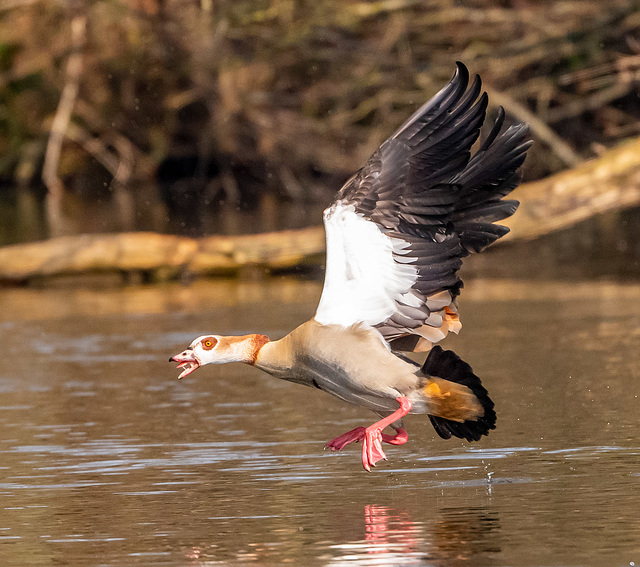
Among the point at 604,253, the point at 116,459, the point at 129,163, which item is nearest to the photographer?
the point at 116,459

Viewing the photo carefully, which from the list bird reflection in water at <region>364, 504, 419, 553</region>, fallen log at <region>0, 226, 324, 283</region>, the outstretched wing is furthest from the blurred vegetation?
bird reflection in water at <region>364, 504, 419, 553</region>

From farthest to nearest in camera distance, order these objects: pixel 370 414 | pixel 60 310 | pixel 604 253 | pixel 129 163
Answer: pixel 129 163, pixel 604 253, pixel 60 310, pixel 370 414

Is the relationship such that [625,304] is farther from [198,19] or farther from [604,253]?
[198,19]

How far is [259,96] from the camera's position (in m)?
23.8

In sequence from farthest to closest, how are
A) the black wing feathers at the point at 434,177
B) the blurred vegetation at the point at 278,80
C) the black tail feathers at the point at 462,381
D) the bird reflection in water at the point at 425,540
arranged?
→ 1. the blurred vegetation at the point at 278,80
2. the black tail feathers at the point at 462,381
3. the black wing feathers at the point at 434,177
4. the bird reflection in water at the point at 425,540

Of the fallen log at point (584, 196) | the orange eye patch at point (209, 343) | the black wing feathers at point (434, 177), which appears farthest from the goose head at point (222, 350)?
the fallen log at point (584, 196)

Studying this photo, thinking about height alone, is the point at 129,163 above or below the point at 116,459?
above

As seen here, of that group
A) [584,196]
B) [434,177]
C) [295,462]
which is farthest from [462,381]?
[584,196]

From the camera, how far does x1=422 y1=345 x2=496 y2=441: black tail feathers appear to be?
6.36 metres

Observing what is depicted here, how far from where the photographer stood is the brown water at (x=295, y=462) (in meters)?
5.33

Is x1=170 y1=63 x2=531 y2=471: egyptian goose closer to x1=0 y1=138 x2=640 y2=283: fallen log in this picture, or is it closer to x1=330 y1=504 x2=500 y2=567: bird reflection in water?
x1=330 y1=504 x2=500 y2=567: bird reflection in water

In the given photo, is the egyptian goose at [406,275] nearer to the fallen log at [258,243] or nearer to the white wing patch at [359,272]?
the white wing patch at [359,272]

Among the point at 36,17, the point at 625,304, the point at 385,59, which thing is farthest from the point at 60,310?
the point at 36,17

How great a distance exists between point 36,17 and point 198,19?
348cm
